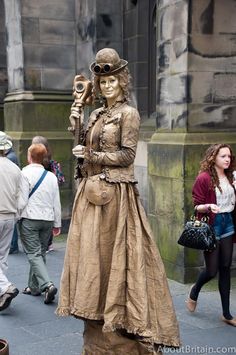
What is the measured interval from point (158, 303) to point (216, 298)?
239 cm

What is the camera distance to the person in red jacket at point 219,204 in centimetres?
531

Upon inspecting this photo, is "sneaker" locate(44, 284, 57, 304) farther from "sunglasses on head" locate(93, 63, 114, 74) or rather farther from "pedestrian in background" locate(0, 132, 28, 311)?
"sunglasses on head" locate(93, 63, 114, 74)

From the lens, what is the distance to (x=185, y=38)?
21.7 ft

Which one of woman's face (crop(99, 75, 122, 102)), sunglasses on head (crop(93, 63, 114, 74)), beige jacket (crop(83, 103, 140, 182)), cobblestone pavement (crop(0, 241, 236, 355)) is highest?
sunglasses on head (crop(93, 63, 114, 74))

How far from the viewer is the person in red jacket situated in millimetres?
5309

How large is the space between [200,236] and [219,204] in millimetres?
430

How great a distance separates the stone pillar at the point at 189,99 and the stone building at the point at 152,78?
12 millimetres

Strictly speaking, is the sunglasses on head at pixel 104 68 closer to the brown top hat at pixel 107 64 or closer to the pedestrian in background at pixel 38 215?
the brown top hat at pixel 107 64

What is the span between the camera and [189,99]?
21.9 ft

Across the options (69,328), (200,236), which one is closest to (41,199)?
(69,328)

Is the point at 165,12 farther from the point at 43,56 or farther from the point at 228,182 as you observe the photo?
the point at 43,56

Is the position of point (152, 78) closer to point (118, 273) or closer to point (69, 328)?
point (69, 328)

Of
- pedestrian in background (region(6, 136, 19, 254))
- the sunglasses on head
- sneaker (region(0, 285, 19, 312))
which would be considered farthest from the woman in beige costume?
pedestrian in background (region(6, 136, 19, 254))

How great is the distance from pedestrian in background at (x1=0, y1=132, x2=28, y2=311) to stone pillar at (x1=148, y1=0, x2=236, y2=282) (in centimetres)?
190
